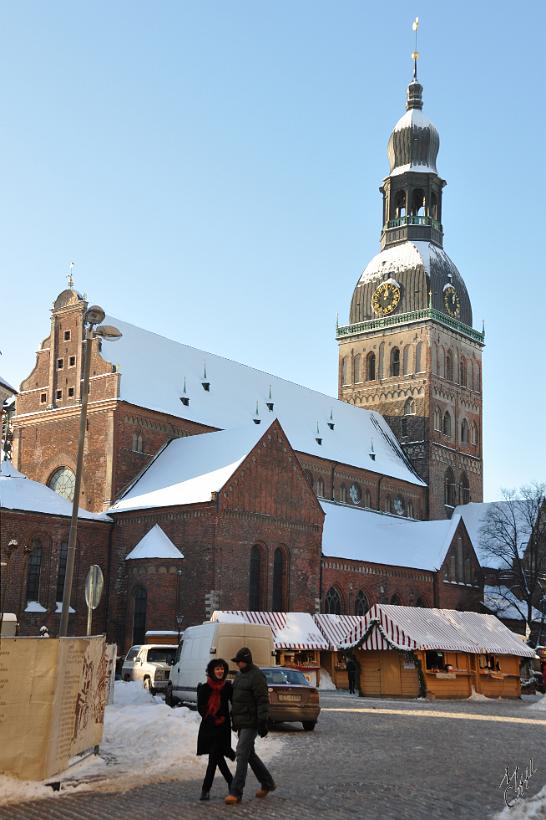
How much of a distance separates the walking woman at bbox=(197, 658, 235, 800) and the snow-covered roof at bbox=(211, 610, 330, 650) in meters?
28.7

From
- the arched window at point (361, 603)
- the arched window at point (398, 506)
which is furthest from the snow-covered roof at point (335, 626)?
the arched window at point (398, 506)

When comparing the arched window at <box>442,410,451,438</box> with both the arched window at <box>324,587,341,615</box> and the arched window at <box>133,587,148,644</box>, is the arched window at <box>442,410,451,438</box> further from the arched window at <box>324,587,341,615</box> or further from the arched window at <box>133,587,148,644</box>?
the arched window at <box>133,587,148,644</box>

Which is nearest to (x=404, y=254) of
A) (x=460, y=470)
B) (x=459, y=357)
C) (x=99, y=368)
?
(x=459, y=357)

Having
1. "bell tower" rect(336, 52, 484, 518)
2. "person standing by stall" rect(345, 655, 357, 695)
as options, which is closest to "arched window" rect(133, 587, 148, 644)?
"person standing by stall" rect(345, 655, 357, 695)

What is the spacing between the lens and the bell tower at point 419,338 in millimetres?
79812

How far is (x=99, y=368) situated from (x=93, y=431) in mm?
3380

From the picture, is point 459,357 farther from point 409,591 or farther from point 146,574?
point 146,574

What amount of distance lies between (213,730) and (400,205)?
240ft

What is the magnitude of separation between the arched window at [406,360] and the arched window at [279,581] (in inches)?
1251

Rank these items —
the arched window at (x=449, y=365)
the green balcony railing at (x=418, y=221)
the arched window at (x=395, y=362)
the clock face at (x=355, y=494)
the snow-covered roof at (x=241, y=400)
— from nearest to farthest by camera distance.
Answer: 1. the snow-covered roof at (x=241, y=400)
2. the clock face at (x=355, y=494)
3. the arched window at (x=395, y=362)
4. the arched window at (x=449, y=365)
5. the green balcony railing at (x=418, y=221)

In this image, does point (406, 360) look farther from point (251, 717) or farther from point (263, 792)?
point (263, 792)

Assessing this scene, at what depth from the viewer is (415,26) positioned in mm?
90188

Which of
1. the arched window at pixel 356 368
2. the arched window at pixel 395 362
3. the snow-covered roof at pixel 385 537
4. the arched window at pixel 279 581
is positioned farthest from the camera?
the arched window at pixel 356 368

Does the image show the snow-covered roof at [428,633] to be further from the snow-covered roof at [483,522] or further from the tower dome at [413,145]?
the tower dome at [413,145]
